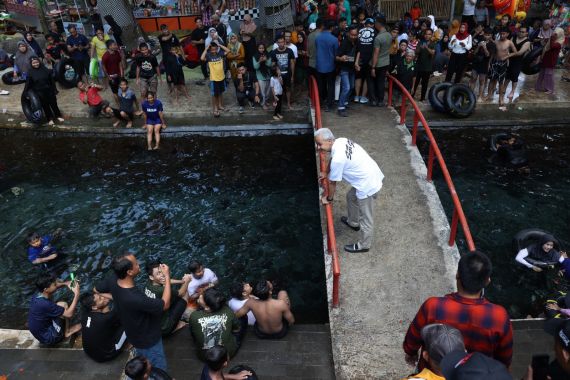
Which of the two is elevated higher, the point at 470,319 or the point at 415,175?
the point at 470,319

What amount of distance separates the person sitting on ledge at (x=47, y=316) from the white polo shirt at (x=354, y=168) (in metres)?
4.03

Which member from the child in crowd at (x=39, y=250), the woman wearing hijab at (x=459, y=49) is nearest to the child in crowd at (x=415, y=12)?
the woman wearing hijab at (x=459, y=49)

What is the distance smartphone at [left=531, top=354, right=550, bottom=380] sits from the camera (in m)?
3.58

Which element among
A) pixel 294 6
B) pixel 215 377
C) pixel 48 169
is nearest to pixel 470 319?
pixel 215 377

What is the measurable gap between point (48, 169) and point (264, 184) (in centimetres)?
536

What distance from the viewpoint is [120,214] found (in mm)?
9219

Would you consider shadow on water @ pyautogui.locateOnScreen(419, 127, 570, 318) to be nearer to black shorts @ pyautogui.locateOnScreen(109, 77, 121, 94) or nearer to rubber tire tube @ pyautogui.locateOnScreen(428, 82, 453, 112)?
rubber tire tube @ pyautogui.locateOnScreen(428, 82, 453, 112)

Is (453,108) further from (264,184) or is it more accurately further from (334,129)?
(264,184)

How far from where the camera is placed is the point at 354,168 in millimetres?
5801

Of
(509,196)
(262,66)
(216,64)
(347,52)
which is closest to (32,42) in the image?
(216,64)

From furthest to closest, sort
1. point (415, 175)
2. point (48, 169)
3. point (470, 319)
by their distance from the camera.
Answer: point (48, 169) < point (415, 175) < point (470, 319)

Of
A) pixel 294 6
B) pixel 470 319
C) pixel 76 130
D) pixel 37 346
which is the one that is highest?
pixel 294 6

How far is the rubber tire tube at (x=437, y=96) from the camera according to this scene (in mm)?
11477

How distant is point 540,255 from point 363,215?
10.9ft
